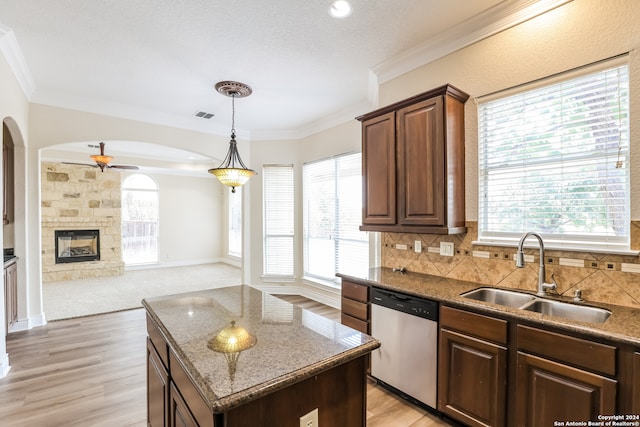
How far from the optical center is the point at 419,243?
296 cm

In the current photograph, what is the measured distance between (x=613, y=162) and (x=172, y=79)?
4.12 metres

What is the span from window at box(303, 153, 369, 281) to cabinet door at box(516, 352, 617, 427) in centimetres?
257

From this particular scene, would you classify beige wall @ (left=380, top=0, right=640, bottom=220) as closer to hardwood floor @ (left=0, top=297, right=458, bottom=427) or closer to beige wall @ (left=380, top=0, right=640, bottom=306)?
beige wall @ (left=380, top=0, right=640, bottom=306)

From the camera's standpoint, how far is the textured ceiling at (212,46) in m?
2.39

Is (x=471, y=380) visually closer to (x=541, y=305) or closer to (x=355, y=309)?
(x=541, y=305)

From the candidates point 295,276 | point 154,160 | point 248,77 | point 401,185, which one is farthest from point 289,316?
point 154,160

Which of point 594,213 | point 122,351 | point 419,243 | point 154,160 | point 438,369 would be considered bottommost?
point 122,351

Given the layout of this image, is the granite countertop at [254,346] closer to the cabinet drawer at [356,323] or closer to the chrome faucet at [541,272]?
the cabinet drawer at [356,323]

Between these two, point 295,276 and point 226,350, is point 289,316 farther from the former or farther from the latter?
point 295,276

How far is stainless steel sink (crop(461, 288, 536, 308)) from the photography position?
2158mm

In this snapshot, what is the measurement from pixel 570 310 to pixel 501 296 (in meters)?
0.42

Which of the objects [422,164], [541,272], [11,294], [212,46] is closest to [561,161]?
[541,272]

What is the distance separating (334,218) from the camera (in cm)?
494

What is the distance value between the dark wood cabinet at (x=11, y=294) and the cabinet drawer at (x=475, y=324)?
4.43 metres
